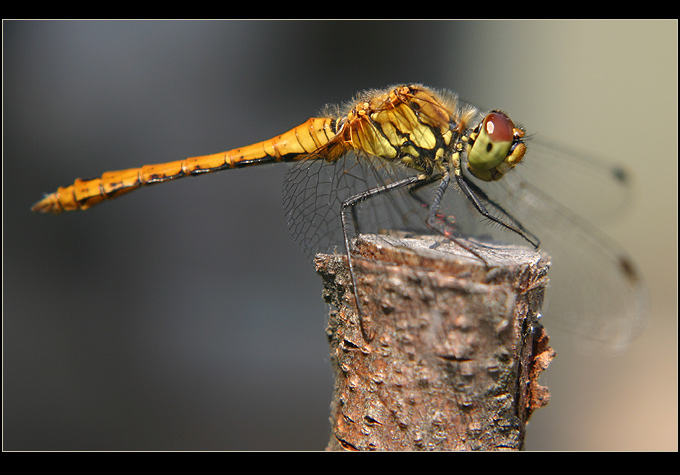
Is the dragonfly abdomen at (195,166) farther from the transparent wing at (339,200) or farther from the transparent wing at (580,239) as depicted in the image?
the transparent wing at (580,239)

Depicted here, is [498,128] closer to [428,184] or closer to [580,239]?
[428,184]

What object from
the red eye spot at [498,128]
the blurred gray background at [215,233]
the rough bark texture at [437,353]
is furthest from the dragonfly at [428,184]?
the blurred gray background at [215,233]

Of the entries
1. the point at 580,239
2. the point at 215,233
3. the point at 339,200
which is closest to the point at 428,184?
the point at 339,200

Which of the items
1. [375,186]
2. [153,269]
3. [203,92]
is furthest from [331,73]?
[375,186]

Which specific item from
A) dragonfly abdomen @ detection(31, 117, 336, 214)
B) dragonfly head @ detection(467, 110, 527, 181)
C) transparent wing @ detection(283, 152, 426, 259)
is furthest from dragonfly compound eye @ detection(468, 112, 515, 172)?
dragonfly abdomen @ detection(31, 117, 336, 214)

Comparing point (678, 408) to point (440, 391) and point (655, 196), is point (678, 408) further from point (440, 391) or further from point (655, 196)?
point (440, 391)

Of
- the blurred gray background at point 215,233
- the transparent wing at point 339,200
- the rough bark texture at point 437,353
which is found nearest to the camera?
the rough bark texture at point 437,353

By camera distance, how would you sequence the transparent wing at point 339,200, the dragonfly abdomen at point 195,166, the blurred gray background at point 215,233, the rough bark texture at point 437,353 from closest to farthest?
the rough bark texture at point 437,353 → the transparent wing at point 339,200 → the dragonfly abdomen at point 195,166 → the blurred gray background at point 215,233
